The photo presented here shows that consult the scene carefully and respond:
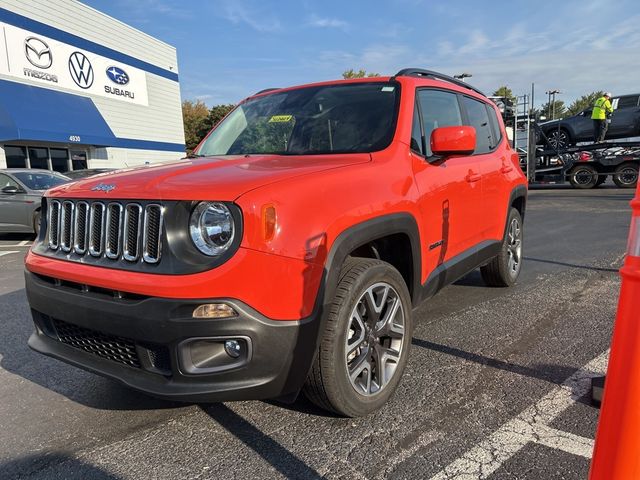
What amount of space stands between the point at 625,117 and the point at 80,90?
2081 cm

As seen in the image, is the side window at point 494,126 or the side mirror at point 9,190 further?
the side mirror at point 9,190

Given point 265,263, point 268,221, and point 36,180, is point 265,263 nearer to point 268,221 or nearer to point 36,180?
point 268,221

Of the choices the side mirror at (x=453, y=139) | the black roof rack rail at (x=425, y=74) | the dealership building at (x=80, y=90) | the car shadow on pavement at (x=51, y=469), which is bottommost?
the car shadow on pavement at (x=51, y=469)

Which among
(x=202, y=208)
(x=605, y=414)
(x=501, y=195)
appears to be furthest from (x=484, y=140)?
(x=605, y=414)

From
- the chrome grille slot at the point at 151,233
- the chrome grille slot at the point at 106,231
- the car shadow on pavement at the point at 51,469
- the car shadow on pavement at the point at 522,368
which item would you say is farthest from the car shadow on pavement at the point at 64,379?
the car shadow on pavement at the point at 522,368

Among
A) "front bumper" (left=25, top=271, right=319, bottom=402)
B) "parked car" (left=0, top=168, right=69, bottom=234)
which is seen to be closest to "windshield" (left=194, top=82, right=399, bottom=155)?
"front bumper" (left=25, top=271, right=319, bottom=402)

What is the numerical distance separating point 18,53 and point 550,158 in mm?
19446

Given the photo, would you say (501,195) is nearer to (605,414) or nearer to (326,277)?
(326,277)

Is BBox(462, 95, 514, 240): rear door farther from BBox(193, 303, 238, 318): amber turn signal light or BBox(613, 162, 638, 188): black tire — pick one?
BBox(613, 162, 638, 188): black tire

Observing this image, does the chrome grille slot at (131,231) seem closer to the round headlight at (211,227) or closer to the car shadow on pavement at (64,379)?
the round headlight at (211,227)

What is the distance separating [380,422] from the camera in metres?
2.62

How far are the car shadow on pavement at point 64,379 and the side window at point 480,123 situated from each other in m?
3.21

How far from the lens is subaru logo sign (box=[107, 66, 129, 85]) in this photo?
2345 cm

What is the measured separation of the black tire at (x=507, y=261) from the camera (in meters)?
4.85
